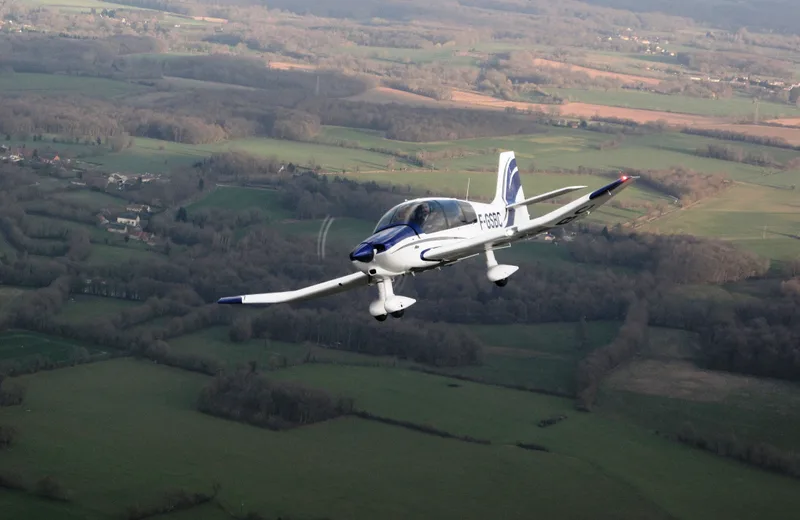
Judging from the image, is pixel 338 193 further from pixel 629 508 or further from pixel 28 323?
pixel 629 508

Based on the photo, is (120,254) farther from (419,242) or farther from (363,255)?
(363,255)

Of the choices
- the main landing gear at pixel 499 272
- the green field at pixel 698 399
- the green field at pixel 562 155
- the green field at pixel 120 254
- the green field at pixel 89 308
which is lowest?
the green field at pixel 89 308

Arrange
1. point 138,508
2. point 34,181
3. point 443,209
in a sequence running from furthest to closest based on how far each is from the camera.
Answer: point 34,181
point 138,508
point 443,209

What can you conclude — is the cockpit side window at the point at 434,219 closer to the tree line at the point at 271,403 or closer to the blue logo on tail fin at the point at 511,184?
the blue logo on tail fin at the point at 511,184

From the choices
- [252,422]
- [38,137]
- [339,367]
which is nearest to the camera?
[252,422]

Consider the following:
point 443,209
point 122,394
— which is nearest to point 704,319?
point 122,394

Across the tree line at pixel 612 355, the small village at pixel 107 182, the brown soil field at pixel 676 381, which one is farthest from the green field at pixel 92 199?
the brown soil field at pixel 676 381

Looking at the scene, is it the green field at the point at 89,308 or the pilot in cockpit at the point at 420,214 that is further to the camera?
the green field at the point at 89,308
